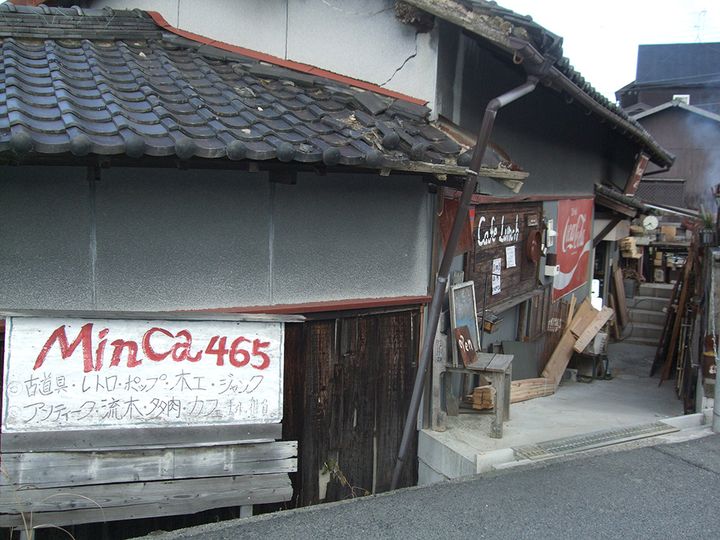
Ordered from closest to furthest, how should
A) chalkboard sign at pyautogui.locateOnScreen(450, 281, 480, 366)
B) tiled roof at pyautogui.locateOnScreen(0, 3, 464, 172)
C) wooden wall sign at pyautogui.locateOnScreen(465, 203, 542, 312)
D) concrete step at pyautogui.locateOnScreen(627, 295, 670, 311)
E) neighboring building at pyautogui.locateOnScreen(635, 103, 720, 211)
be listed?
1. tiled roof at pyautogui.locateOnScreen(0, 3, 464, 172)
2. chalkboard sign at pyautogui.locateOnScreen(450, 281, 480, 366)
3. wooden wall sign at pyautogui.locateOnScreen(465, 203, 542, 312)
4. concrete step at pyautogui.locateOnScreen(627, 295, 670, 311)
5. neighboring building at pyautogui.locateOnScreen(635, 103, 720, 211)

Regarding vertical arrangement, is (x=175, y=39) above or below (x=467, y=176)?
above

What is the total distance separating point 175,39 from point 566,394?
27.1 feet

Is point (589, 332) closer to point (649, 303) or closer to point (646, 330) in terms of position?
point (646, 330)

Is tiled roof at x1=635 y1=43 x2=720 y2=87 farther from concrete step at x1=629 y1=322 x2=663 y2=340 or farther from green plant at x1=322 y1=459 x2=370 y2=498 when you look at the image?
green plant at x1=322 y1=459 x2=370 y2=498

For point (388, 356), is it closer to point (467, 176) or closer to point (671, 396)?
point (467, 176)

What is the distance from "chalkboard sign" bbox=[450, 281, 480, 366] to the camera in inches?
297

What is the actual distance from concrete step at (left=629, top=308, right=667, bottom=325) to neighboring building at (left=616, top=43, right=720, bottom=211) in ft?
14.3

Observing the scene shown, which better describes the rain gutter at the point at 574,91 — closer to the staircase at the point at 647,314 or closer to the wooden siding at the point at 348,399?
the wooden siding at the point at 348,399

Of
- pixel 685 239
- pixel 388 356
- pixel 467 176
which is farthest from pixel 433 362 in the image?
pixel 685 239

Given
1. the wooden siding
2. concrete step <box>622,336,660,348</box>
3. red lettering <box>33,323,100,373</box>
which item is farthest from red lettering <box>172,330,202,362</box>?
concrete step <box>622,336,660,348</box>

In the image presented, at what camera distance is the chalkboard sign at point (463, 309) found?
7.54m

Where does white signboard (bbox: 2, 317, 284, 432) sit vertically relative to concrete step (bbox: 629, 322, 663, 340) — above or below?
above

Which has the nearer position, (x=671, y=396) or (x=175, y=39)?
(x=175, y=39)

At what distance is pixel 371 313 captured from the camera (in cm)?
676
